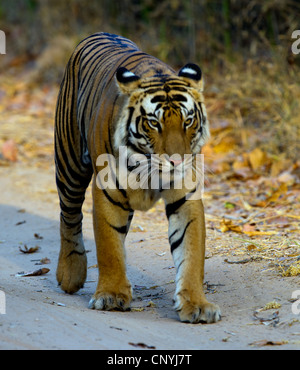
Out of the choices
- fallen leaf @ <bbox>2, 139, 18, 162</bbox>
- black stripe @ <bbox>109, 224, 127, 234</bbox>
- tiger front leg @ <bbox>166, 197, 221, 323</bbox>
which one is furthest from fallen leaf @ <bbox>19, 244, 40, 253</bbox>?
fallen leaf @ <bbox>2, 139, 18, 162</bbox>

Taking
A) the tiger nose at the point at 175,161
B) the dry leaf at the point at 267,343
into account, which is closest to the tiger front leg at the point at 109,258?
the tiger nose at the point at 175,161

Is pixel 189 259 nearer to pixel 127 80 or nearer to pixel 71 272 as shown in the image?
→ pixel 127 80

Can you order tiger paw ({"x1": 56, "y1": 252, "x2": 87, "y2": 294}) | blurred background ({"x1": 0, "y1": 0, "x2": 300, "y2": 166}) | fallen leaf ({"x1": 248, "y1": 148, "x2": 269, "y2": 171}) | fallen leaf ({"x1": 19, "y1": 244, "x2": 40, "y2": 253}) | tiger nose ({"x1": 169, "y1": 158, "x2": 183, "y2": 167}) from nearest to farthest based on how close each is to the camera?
tiger nose ({"x1": 169, "y1": 158, "x2": 183, "y2": 167}), tiger paw ({"x1": 56, "y1": 252, "x2": 87, "y2": 294}), fallen leaf ({"x1": 19, "y1": 244, "x2": 40, "y2": 253}), fallen leaf ({"x1": 248, "y1": 148, "x2": 269, "y2": 171}), blurred background ({"x1": 0, "y1": 0, "x2": 300, "y2": 166})

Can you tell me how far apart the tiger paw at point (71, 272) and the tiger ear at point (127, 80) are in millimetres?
1509

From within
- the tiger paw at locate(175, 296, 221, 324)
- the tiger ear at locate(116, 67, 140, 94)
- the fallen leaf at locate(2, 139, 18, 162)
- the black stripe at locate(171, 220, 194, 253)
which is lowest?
the tiger paw at locate(175, 296, 221, 324)

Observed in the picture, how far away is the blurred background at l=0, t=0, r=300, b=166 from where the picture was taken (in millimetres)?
8414

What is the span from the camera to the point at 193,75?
372cm

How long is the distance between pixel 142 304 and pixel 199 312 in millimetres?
623

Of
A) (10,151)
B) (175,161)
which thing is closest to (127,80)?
(175,161)

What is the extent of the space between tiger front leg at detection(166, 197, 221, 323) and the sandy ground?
72 millimetres

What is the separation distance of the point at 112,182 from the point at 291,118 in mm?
4498

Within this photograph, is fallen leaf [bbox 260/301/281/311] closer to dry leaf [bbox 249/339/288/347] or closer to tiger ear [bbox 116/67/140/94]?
dry leaf [bbox 249/339/288/347]

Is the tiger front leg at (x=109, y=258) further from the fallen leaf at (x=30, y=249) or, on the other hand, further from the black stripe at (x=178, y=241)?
the fallen leaf at (x=30, y=249)
